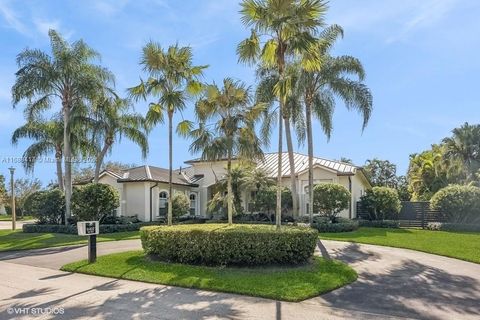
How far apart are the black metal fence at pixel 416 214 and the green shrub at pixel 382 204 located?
0.56 metres

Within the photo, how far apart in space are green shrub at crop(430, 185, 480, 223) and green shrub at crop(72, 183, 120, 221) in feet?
59.8

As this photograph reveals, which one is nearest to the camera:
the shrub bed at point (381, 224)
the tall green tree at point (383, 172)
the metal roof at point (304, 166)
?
the shrub bed at point (381, 224)

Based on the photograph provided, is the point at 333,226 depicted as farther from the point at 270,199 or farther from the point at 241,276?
the point at 241,276

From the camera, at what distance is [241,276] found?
9.87 meters

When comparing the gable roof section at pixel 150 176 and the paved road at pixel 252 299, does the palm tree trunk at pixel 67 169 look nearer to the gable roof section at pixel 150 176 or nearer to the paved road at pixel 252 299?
the gable roof section at pixel 150 176

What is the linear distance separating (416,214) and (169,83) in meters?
18.4

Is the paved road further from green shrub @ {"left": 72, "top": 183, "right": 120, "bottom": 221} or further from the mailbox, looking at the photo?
green shrub @ {"left": 72, "top": 183, "right": 120, "bottom": 221}

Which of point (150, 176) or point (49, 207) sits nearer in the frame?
point (49, 207)

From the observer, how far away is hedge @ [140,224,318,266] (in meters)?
10.7

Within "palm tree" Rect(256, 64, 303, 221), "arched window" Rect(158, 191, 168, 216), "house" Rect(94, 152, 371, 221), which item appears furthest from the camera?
"arched window" Rect(158, 191, 168, 216)

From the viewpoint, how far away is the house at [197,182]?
27.6 meters

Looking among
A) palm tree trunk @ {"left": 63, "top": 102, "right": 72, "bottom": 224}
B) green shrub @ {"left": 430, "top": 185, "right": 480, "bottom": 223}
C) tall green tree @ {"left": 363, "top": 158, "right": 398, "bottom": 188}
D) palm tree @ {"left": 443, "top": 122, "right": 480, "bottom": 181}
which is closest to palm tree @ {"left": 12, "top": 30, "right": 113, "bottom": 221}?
palm tree trunk @ {"left": 63, "top": 102, "right": 72, "bottom": 224}

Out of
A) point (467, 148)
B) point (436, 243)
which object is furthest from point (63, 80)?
point (467, 148)

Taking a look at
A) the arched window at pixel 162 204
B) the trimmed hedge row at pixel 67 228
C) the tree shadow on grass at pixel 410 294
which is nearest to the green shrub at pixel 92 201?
the trimmed hedge row at pixel 67 228
